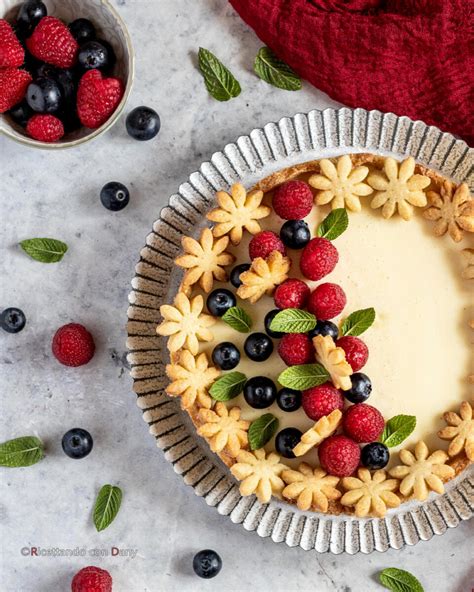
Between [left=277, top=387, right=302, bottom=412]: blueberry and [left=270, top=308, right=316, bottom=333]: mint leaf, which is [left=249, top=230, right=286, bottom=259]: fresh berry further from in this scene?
[left=277, top=387, right=302, bottom=412]: blueberry

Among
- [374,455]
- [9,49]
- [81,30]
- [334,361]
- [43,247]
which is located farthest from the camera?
[43,247]

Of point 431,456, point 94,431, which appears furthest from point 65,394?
point 431,456

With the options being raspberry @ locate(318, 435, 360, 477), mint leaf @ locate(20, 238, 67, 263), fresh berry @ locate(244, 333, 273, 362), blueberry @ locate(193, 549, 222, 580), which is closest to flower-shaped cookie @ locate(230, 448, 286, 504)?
raspberry @ locate(318, 435, 360, 477)

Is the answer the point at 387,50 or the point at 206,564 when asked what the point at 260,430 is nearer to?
the point at 206,564

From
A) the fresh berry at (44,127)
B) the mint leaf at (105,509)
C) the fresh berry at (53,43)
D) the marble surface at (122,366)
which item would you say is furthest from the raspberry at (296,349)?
the fresh berry at (53,43)

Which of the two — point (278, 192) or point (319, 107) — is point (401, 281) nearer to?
point (278, 192)

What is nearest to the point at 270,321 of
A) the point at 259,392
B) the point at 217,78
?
the point at 259,392
